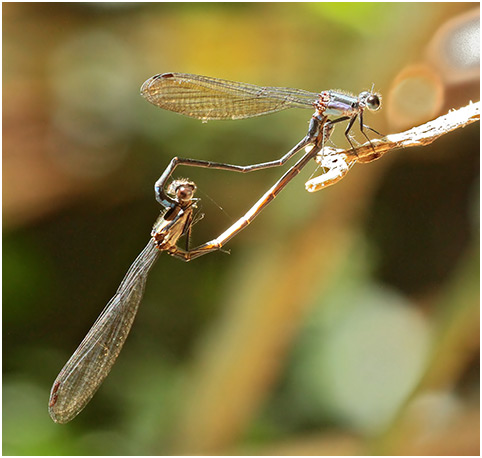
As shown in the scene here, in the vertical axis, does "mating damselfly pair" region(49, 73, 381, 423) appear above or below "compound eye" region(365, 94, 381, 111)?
below

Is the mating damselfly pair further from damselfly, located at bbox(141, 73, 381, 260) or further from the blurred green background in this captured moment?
the blurred green background

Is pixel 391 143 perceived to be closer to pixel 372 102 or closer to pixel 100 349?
pixel 372 102

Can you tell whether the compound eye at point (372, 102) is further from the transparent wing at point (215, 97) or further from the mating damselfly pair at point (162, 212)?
the transparent wing at point (215, 97)

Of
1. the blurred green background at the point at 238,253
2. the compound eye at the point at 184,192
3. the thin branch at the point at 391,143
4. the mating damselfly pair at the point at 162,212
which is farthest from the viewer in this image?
the blurred green background at the point at 238,253

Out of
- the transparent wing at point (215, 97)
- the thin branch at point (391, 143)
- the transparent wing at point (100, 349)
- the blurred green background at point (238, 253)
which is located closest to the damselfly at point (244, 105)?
the transparent wing at point (215, 97)

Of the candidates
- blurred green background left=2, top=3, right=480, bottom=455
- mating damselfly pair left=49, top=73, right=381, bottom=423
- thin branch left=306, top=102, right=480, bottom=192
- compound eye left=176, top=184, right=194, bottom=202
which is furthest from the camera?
blurred green background left=2, top=3, right=480, bottom=455

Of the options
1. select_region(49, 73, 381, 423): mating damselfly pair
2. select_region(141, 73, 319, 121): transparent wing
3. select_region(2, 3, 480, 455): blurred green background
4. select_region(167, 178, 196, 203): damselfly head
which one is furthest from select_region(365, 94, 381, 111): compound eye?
select_region(2, 3, 480, 455): blurred green background

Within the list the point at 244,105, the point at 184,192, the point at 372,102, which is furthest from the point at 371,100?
the point at 184,192

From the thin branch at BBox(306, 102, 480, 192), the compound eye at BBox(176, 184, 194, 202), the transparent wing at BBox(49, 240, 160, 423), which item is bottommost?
the transparent wing at BBox(49, 240, 160, 423)
